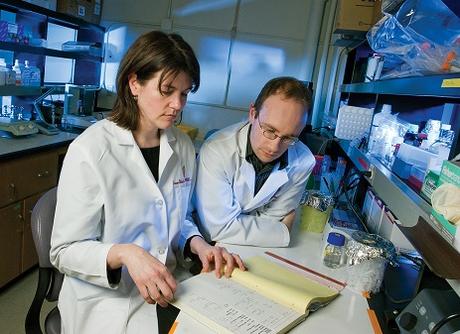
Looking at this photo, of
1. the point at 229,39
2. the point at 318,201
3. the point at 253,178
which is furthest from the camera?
the point at 229,39

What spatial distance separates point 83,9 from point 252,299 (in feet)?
10.4

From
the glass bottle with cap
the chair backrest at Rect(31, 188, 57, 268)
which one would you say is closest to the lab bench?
the chair backrest at Rect(31, 188, 57, 268)

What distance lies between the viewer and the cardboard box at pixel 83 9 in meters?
2.88

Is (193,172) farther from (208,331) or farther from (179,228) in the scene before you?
(208,331)

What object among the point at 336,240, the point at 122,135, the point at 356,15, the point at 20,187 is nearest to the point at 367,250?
the point at 336,240

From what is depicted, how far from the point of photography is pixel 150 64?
1.00 metres

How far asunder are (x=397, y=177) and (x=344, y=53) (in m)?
2.02

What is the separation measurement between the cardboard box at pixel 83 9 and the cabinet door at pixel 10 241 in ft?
5.56

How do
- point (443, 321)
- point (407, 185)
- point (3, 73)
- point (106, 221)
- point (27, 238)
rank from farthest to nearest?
point (3, 73)
point (27, 238)
point (407, 185)
point (106, 221)
point (443, 321)

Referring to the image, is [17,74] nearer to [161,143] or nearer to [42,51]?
[42,51]

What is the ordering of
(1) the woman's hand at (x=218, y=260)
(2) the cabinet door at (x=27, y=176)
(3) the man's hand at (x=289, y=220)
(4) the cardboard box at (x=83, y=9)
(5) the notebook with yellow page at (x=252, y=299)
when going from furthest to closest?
(4) the cardboard box at (x=83, y=9) < (2) the cabinet door at (x=27, y=176) < (3) the man's hand at (x=289, y=220) < (1) the woman's hand at (x=218, y=260) < (5) the notebook with yellow page at (x=252, y=299)

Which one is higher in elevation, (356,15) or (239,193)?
(356,15)

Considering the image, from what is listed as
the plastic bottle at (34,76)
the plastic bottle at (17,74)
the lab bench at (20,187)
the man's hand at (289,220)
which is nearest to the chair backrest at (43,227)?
the man's hand at (289,220)

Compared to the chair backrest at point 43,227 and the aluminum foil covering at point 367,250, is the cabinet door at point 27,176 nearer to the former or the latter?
the chair backrest at point 43,227
